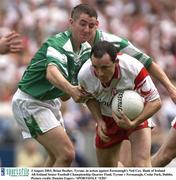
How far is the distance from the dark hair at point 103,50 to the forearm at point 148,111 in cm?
68

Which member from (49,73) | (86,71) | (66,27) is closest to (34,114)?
(49,73)

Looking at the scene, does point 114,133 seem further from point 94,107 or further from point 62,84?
point 62,84

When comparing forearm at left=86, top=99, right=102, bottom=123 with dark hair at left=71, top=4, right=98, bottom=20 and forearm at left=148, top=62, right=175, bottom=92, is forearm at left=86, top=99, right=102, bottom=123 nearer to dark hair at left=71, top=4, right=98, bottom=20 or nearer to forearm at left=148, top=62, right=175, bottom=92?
forearm at left=148, top=62, right=175, bottom=92

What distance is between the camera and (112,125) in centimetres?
1025

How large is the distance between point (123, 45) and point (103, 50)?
1034mm

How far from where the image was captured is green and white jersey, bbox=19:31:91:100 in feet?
32.9

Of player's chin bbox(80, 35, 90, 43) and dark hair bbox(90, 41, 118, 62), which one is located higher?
dark hair bbox(90, 41, 118, 62)

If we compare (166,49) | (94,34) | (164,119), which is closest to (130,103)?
(94,34)

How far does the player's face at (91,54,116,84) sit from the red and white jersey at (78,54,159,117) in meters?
0.13

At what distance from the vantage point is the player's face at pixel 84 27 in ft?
33.0

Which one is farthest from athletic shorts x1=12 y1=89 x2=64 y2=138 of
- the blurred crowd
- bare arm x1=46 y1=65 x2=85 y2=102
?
the blurred crowd

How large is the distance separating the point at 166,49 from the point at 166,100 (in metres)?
2.08

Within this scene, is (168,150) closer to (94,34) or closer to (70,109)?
(94,34)

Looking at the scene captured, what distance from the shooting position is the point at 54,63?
9.92m
